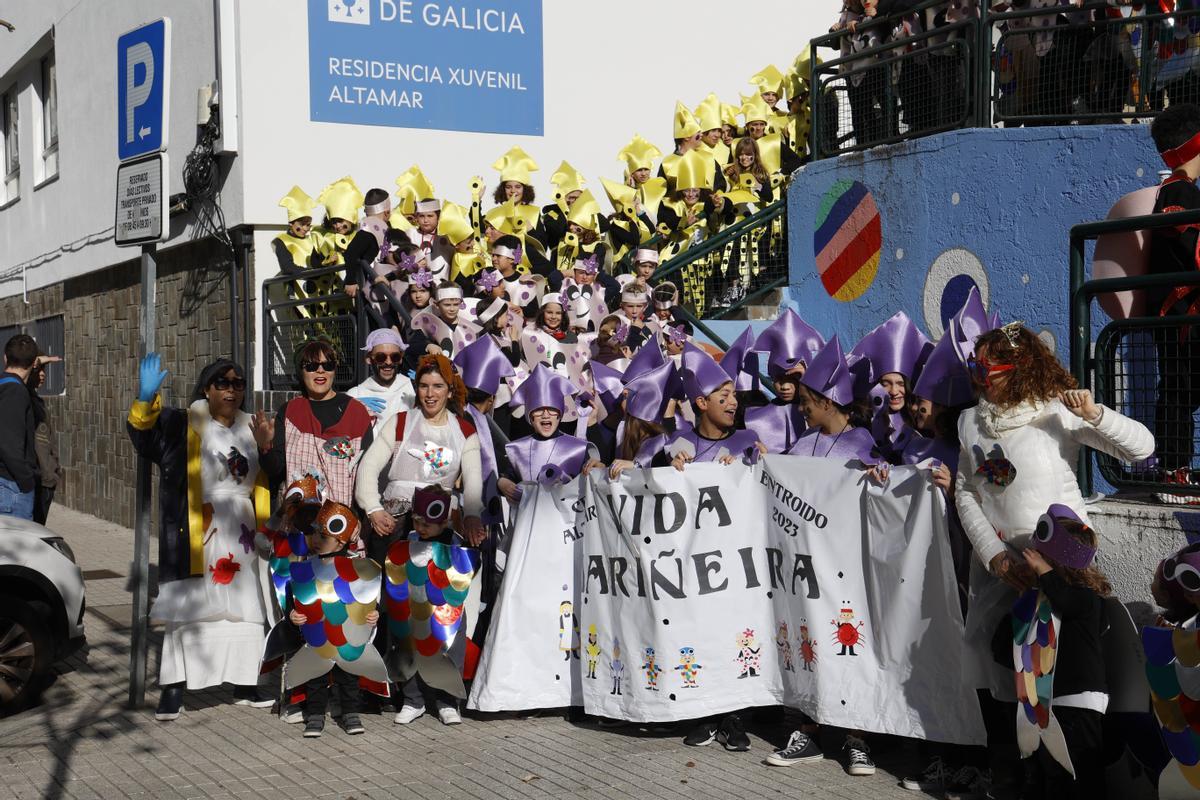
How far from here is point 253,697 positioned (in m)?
7.86

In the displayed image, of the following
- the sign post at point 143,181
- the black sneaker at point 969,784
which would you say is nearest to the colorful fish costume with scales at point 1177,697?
the black sneaker at point 969,784

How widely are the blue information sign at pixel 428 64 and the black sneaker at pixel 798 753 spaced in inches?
364

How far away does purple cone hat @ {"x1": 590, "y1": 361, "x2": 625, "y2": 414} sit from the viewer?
29.7 feet

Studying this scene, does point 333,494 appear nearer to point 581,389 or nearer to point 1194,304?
point 581,389

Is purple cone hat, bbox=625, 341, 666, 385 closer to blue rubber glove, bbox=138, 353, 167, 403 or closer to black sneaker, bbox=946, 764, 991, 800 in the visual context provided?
blue rubber glove, bbox=138, 353, 167, 403

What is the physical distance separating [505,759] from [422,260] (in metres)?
5.62

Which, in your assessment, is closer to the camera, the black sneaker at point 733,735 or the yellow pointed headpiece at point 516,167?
the black sneaker at point 733,735

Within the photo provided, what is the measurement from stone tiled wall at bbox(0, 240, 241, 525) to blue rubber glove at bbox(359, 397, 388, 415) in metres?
5.87

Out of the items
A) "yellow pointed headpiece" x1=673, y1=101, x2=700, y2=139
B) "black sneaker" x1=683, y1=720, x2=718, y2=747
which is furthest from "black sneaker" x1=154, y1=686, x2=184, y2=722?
"yellow pointed headpiece" x1=673, y1=101, x2=700, y2=139

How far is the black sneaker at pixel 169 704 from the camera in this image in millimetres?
7387

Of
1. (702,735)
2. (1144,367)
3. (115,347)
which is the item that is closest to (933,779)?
(702,735)

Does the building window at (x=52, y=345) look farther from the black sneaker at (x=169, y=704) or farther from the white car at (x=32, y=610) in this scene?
the black sneaker at (x=169, y=704)

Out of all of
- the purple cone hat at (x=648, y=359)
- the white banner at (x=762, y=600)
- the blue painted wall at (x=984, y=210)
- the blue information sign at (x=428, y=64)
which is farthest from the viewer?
the blue information sign at (x=428, y=64)

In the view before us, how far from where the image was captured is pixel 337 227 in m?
12.4
